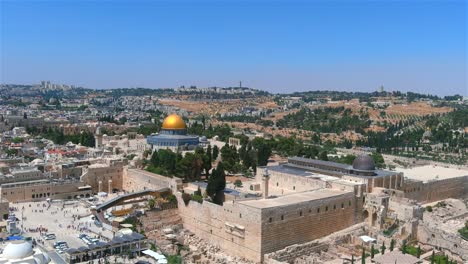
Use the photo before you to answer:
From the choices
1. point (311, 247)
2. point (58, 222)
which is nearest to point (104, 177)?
point (58, 222)

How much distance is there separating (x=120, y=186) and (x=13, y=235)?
11921 millimetres

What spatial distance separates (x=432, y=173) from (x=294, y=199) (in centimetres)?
1948

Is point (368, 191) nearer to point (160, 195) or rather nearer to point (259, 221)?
point (259, 221)

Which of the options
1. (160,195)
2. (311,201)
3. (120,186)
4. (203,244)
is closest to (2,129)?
(120,186)

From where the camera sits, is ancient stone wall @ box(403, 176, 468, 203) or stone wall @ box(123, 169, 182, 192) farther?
ancient stone wall @ box(403, 176, 468, 203)

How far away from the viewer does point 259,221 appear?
68.8 feet

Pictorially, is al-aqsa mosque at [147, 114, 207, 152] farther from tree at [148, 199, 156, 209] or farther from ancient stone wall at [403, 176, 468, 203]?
ancient stone wall at [403, 176, 468, 203]

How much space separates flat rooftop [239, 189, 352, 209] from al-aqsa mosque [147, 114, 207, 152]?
18221mm

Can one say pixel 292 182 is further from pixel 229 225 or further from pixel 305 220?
pixel 229 225

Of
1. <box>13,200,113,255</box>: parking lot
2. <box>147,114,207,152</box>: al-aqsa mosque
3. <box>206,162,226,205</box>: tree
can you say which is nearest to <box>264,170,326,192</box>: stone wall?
<box>206,162,226,205</box>: tree

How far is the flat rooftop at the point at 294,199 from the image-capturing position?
22078 millimetres

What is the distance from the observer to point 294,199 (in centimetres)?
2327

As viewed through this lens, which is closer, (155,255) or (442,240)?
(155,255)

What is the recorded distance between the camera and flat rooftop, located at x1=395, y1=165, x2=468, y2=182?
35850 millimetres
